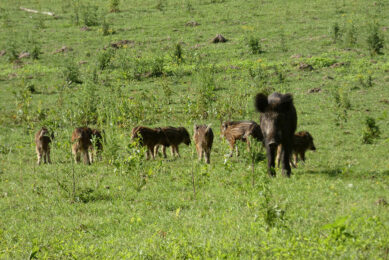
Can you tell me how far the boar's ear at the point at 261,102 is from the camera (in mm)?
11320

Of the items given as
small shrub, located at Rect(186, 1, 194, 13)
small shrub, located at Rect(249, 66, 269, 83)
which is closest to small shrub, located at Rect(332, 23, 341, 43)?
small shrub, located at Rect(249, 66, 269, 83)

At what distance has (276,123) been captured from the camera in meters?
11.3

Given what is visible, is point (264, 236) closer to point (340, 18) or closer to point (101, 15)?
point (340, 18)

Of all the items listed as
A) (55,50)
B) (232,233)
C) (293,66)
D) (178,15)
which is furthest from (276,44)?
(232,233)

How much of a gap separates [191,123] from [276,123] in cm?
628

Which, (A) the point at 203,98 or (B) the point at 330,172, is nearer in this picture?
(B) the point at 330,172

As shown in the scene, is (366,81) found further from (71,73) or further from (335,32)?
(71,73)

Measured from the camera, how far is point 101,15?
44.2 m

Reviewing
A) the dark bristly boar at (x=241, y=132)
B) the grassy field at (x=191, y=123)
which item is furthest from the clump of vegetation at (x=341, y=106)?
the dark bristly boar at (x=241, y=132)

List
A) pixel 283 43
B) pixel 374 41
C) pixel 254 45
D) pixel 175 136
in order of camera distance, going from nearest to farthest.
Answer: pixel 175 136 < pixel 374 41 < pixel 254 45 < pixel 283 43

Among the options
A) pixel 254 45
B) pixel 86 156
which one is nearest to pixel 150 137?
pixel 86 156

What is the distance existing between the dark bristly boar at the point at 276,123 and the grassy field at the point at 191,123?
2.35ft

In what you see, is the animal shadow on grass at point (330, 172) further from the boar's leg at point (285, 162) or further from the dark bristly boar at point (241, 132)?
the dark bristly boar at point (241, 132)

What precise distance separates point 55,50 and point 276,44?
16489mm
